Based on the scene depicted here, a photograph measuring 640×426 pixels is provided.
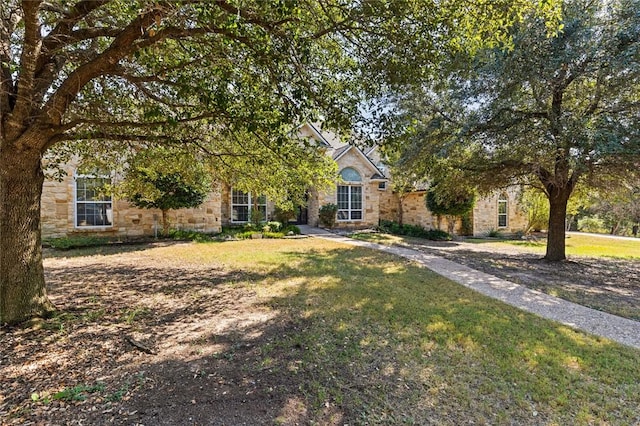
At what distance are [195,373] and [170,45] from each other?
4920 mm

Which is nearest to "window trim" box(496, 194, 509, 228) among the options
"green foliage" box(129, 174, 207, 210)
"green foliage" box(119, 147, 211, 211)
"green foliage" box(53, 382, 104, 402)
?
"green foliage" box(129, 174, 207, 210)

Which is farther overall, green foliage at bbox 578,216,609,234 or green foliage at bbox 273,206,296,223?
green foliage at bbox 578,216,609,234

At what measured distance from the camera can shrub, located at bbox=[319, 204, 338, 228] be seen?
17.7 m

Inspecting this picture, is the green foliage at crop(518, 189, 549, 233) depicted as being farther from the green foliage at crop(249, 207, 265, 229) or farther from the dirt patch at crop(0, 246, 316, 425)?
the dirt patch at crop(0, 246, 316, 425)

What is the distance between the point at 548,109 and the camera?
8430 mm

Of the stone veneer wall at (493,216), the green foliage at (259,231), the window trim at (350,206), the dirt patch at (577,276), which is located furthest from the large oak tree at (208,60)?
the stone veneer wall at (493,216)

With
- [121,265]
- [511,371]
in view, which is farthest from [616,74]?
[121,265]

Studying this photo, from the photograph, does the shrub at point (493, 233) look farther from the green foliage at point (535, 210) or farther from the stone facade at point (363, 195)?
the stone facade at point (363, 195)

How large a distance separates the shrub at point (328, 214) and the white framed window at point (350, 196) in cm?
77

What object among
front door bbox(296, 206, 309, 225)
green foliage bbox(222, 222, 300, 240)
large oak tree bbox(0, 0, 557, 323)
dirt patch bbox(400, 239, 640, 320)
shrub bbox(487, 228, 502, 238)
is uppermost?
large oak tree bbox(0, 0, 557, 323)

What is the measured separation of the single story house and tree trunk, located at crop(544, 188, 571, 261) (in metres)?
2.70

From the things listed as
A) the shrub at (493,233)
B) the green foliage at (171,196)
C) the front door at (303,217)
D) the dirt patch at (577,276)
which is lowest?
the dirt patch at (577,276)

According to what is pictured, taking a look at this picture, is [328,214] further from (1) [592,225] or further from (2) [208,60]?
(1) [592,225]

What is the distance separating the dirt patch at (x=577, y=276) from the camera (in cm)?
614
